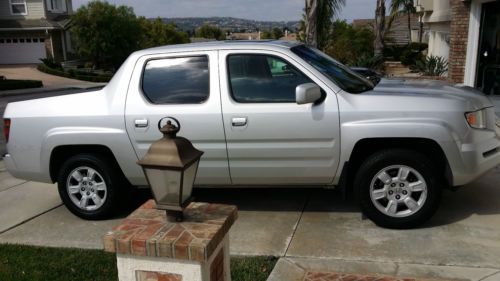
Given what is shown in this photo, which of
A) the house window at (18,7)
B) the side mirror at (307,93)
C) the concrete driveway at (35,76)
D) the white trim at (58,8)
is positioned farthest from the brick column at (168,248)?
the white trim at (58,8)

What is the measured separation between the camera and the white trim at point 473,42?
12.3m

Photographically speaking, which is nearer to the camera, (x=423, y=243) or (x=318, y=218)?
(x=423, y=243)

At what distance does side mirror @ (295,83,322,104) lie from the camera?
14.7ft

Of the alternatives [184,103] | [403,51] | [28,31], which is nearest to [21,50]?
[28,31]

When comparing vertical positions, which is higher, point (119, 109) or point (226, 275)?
point (119, 109)

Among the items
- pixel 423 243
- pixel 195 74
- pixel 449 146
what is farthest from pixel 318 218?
pixel 195 74

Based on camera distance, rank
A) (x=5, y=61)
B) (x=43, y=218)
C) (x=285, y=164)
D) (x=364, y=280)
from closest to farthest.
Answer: (x=364, y=280) → (x=285, y=164) → (x=43, y=218) → (x=5, y=61)

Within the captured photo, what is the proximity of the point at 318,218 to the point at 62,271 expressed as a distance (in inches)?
98.3

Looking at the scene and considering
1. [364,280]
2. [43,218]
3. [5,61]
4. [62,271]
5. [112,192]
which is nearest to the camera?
[364,280]

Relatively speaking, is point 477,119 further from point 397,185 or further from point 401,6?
point 401,6

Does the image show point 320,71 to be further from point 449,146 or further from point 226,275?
point 226,275

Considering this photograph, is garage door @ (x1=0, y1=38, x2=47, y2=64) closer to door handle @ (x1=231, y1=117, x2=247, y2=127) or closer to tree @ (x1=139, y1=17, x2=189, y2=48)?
tree @ (x1=139, y1=17, x2=189, y2=48)

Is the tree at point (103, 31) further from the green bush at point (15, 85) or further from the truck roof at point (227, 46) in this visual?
the truck roof at point (227, 46)

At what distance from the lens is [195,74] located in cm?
512
